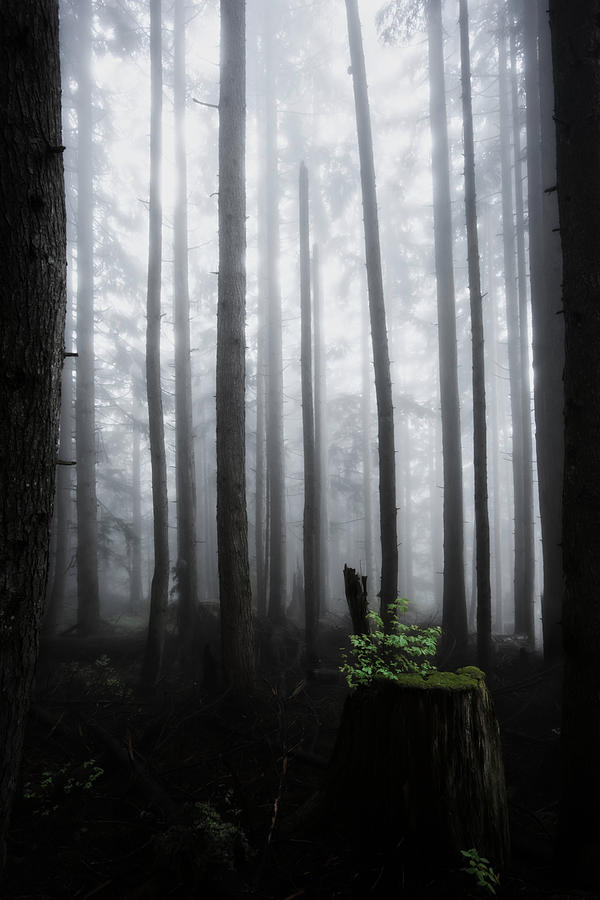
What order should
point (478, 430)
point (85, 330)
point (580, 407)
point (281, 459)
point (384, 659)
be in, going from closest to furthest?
point (580, 407) < point (384, 659) < point (478, 430) < point (85, 330) < point (281, 459)

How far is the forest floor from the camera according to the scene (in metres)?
3.00

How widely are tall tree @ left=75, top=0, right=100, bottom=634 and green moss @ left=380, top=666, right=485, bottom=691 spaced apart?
10771mm

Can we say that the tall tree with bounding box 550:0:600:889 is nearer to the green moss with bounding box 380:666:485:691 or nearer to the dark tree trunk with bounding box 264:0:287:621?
the green moss with bounding box 380:666:485:691

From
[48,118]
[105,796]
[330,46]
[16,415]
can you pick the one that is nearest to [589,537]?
[16,415]

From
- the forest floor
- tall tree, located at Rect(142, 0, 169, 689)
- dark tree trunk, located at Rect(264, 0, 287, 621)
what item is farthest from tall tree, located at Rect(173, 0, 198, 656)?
the forest floor

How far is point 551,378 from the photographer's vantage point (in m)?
8.53

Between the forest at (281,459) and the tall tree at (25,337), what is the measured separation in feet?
0.05

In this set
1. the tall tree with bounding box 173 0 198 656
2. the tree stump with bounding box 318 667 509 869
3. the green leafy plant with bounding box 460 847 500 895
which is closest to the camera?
the green leafy plant with bounding box 460 847 500 895

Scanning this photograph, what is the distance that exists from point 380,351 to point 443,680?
22.3ft

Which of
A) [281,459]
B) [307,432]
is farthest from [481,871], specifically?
[281,459]

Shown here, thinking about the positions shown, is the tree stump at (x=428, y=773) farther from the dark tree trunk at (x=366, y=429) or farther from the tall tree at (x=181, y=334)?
the dark tree trunk at (x=366, y=429)

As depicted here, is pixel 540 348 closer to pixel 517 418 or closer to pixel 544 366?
pixel 544 366

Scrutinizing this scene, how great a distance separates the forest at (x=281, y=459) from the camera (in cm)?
274

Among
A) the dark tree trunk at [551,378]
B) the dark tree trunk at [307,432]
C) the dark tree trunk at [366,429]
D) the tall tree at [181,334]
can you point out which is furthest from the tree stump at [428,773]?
the dark tree trunk at [366,429]
